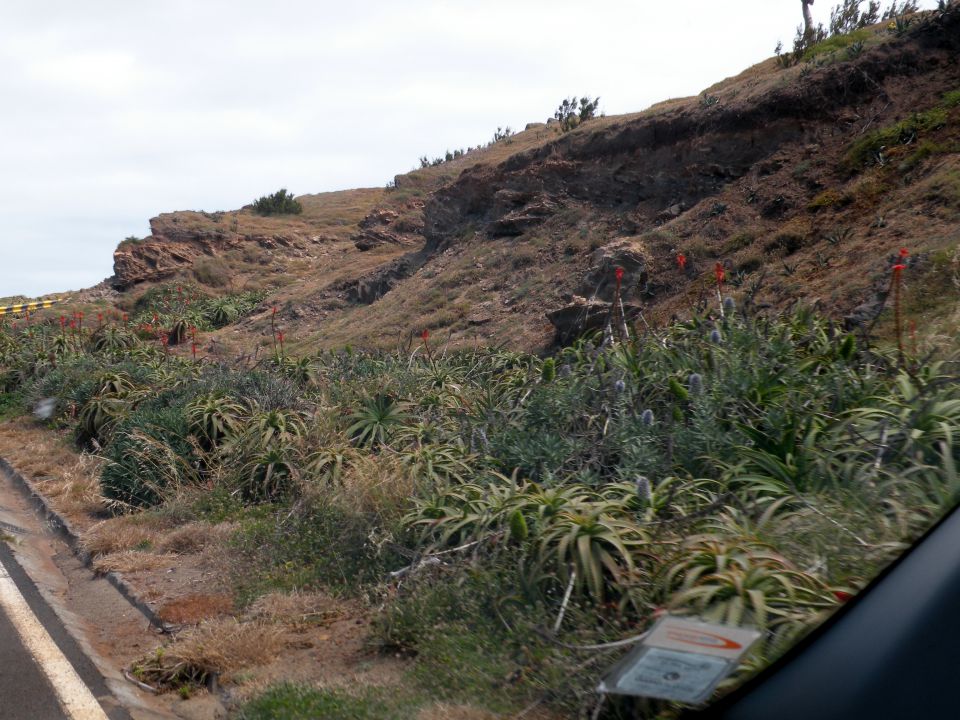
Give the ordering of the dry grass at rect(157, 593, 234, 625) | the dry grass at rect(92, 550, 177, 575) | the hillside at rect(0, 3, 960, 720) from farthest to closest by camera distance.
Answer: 1. the dry grass at rect(92, 550, 177, 575)
2. the dry grass at rect(157, 593, 234, 625)
3. the hillside at rect(0, 3, 960, 720)

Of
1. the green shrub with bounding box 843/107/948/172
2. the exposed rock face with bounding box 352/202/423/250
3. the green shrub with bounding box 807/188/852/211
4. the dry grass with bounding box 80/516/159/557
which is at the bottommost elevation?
the dry grass with bounding box 80/516/159/557

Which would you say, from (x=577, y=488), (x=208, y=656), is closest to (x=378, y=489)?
(x=208, y=656)

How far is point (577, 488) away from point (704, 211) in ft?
41.6

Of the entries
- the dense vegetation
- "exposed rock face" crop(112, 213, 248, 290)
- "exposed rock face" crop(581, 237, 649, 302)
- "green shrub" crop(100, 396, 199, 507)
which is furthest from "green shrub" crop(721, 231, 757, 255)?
"exposed rock face" crop(112, 213, 248, 290)

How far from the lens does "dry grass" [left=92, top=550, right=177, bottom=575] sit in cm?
762

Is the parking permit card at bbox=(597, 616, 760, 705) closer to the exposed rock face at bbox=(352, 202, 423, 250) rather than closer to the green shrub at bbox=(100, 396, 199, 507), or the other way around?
the green shrub at bbox=(100, 396, 199, 507)

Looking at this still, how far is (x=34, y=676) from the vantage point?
5.39 m

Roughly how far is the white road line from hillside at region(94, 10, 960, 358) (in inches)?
231

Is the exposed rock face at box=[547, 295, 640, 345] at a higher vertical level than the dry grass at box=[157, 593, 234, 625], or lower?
higher

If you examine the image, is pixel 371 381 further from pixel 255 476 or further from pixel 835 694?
pixel 835 694

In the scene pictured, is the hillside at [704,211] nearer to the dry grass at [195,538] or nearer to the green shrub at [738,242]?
the green shrub at [738,242]

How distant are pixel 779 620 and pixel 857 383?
3.13 m

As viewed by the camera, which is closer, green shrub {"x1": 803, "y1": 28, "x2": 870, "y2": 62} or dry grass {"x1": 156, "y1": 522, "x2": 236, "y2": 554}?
dry grass {"x1": 156, "y1": 522, "x2": 236, "y2": 554}

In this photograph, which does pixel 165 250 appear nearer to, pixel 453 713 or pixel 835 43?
pixel 835 43
